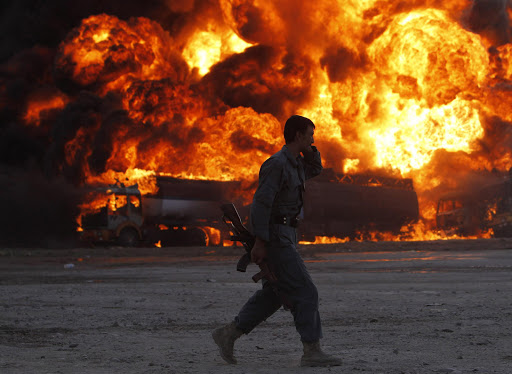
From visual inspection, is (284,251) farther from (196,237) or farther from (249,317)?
(196,237)

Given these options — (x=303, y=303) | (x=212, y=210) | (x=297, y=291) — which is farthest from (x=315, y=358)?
(x=212, y=210)

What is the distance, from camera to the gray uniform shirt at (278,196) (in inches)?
203

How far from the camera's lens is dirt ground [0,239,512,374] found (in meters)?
5.34

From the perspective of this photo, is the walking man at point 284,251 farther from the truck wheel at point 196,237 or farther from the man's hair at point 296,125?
the truck wheel at point 196,237

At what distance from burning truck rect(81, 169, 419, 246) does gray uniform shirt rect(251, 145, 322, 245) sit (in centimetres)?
2477

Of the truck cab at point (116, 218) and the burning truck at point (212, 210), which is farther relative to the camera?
the burning truck at point (212, 210)

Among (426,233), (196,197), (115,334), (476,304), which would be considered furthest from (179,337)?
(426,233)

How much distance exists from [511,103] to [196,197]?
85.9ft

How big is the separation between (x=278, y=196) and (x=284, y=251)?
A: 1.45 feet

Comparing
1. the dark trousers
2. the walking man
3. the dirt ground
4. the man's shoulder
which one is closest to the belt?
→ the walking man

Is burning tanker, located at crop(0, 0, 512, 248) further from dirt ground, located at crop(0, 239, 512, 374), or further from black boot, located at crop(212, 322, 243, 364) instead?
black boot, located at crop(212, 322, 243, 364)

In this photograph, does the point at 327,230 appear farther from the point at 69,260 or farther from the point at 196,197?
the point at 69,260

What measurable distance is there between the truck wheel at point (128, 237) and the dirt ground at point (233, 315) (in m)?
13.4

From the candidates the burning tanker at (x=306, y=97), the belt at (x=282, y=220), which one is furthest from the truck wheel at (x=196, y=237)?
the belt at (x=282, y=220)
